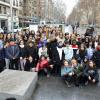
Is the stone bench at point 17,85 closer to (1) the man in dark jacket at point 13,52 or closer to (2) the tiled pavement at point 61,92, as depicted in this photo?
(2) the tiled pavement at point 61,92

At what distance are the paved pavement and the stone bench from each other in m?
0.37

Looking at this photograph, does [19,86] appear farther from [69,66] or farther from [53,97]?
[69,66]

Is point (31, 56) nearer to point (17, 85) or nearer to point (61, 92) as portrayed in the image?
point (61, 92)

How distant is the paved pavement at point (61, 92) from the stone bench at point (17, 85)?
368mm

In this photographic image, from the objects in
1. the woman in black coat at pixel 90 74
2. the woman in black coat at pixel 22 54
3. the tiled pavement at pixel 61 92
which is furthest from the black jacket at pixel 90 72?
the woman in black coat at pixel 22 54

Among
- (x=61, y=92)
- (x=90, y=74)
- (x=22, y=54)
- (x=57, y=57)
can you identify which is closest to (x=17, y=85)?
(x=61, y=92)

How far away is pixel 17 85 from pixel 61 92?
1.64m

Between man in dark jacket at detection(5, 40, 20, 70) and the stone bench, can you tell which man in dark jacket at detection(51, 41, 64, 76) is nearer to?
man in dark jacket at detection(5, 40, 20, 70)

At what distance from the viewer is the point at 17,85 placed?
926 centimetres

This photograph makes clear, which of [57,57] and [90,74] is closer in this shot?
[90,74]

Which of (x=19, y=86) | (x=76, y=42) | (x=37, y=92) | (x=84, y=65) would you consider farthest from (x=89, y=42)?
(x=19, y=86)

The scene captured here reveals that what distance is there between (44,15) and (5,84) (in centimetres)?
9533

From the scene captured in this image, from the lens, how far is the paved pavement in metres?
9.48

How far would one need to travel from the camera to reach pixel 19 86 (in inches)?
359
